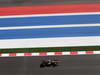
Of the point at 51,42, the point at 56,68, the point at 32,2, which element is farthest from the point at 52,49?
the point at 32,2

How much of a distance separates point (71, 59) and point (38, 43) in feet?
4.85

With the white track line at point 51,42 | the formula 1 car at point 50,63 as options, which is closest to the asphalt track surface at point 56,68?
the formula 1 car at point 50,63

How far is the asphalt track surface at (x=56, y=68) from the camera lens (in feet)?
23.5

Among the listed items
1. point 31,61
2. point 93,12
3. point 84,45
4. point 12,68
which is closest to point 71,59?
point 84,45

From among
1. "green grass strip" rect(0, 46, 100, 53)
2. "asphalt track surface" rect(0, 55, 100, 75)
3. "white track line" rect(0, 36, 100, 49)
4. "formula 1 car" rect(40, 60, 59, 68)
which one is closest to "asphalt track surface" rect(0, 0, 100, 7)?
"white track line" rect(0, 36, 100, 49)

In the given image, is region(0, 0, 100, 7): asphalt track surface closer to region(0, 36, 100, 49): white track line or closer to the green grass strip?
region(0, 36, 100, 49): white track line

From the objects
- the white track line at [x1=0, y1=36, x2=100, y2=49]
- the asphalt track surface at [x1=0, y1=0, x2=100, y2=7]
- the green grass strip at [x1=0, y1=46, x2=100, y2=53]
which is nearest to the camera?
the green grass strip at [x1=0, y1=46, x2=100, y2=53]

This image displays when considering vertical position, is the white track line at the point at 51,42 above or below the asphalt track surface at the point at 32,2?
below

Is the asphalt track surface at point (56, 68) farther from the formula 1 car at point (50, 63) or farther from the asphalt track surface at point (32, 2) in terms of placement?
the asphalt track surface at point (32, 2)

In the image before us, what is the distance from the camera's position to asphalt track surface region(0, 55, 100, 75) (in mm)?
7176

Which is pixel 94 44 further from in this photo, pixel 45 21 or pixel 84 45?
pixel 45 21

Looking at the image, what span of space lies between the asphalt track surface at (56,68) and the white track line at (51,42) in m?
0.60

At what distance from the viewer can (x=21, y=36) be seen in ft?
27.6

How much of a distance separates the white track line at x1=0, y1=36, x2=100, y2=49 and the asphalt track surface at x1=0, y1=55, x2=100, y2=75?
0.60 metres
